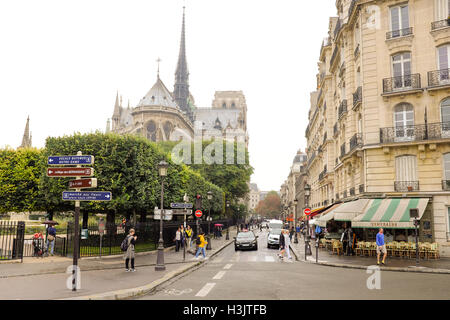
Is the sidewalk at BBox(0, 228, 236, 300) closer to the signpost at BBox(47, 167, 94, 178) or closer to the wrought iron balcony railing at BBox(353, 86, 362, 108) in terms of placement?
the signpost at BBox(47, 167, 94, 178)

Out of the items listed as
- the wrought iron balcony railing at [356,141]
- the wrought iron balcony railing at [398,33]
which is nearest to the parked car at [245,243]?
the wrought iron balcony railing at [356,141]

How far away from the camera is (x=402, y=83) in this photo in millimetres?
22391

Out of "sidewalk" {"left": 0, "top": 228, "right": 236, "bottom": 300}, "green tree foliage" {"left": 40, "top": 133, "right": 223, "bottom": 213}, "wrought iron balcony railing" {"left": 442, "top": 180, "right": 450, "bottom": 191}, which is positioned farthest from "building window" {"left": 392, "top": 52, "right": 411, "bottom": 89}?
"green tree foliage" {"left": 40, "top": 133, "right": 223, "bottom": 213}

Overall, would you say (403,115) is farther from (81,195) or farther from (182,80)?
(182,80)

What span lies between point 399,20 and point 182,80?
363ft

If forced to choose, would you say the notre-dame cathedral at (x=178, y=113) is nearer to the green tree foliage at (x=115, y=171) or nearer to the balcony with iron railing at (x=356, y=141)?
the green tree foliage at (x=115, y=171)

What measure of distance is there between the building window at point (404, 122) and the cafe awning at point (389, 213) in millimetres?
3674

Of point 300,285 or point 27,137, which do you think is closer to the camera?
point 300,285

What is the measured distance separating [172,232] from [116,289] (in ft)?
60.5

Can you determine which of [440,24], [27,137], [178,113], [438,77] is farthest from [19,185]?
[178,113]

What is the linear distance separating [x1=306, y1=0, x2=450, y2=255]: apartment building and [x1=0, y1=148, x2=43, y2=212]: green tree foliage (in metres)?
22.8

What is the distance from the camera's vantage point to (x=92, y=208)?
24.9 meters
